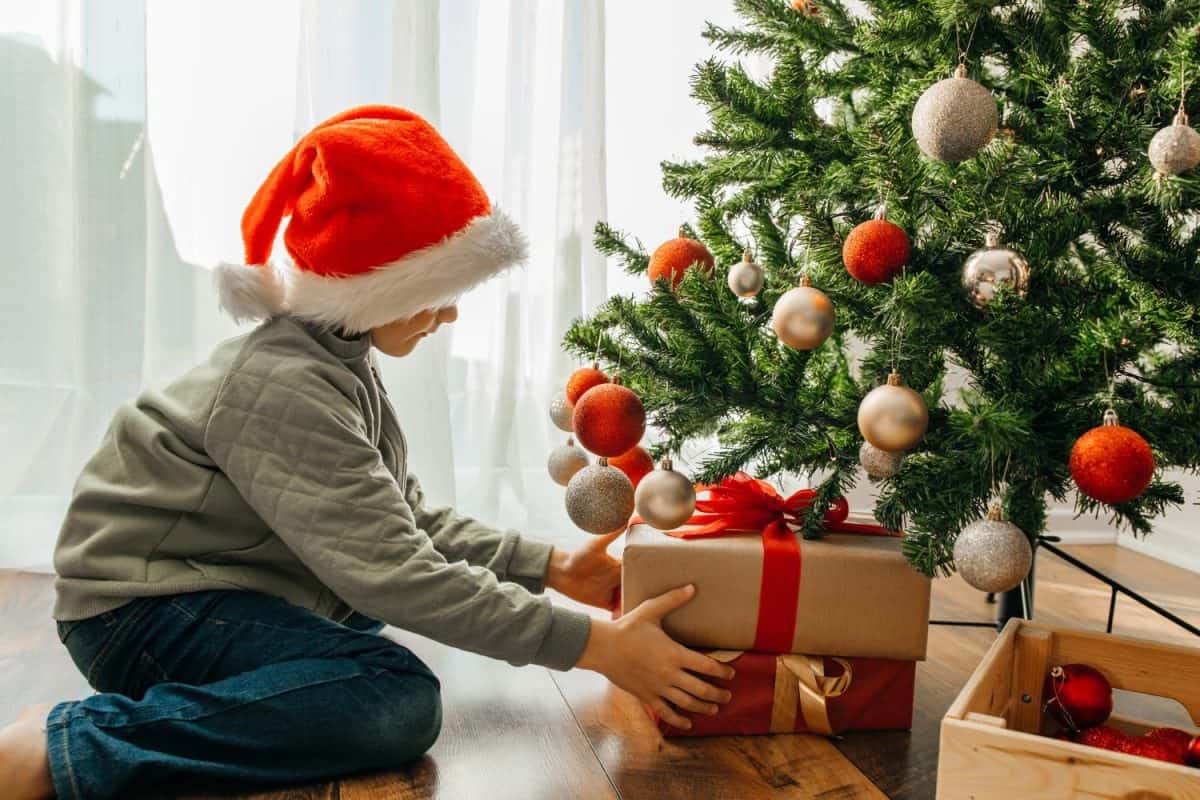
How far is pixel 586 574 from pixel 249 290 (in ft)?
1.69

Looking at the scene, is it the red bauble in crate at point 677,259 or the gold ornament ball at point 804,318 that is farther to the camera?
the red bauble in crate at point 677,259

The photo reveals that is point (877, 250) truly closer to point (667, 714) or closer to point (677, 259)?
point (677, 259)

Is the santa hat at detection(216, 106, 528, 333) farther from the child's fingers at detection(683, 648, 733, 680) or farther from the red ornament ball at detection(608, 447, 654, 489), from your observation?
the child's fingers at detection(683, 648, 733, 680)

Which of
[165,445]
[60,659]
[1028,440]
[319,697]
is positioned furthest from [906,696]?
[60,659]

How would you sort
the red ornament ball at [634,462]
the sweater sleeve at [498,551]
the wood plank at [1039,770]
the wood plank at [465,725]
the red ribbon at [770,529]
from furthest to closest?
the sweater sleeve at [498,551]
the red ornament ball at [634,462]
the red ribbon at [770,529]
the wood plank at [465,725]
the wood plank at [1039,770]

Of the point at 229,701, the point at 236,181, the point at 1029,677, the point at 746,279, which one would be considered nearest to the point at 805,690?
the point at 1029,677

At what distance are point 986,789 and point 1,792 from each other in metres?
0.79

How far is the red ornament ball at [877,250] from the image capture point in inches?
33.0

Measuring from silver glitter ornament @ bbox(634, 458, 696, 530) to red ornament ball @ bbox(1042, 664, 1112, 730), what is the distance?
14.8 inches

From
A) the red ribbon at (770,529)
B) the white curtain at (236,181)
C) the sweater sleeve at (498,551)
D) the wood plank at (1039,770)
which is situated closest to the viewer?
the wood plank at (1039,770)

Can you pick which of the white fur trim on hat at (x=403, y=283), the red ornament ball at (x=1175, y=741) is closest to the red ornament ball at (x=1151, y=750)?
the red ornament ball at (x=1175, y=741)

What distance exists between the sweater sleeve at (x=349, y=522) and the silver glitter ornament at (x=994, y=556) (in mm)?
372

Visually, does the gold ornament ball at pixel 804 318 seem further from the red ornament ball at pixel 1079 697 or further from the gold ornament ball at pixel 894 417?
the red ornament ball at pixel 1079 697

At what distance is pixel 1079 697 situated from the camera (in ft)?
3.03
